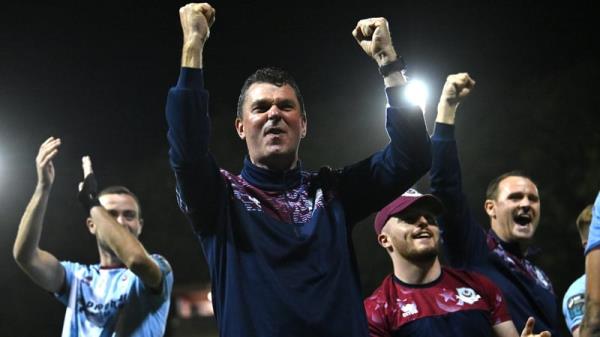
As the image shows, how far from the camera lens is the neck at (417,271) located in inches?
164

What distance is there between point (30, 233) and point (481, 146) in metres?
7.89

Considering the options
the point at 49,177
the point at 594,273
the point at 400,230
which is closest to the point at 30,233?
the point at 49,177

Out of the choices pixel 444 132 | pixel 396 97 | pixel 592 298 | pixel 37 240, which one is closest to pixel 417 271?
pixel 444 132

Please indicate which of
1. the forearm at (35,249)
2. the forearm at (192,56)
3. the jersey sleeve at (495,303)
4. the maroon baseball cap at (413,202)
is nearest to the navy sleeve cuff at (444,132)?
the maroon baseball cap at (413,202)

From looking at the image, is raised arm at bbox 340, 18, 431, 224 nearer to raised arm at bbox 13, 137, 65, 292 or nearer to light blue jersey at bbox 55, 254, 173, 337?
light blue jersey at bbox 55, 254, 173, 337

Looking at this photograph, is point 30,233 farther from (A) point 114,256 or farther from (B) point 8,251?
(B) point 8,251

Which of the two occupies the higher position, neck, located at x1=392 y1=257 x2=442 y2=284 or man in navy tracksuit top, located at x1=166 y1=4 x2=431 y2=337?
man in navy tracksuit top, located at x1=166 y1=4 x2=431 y2=337

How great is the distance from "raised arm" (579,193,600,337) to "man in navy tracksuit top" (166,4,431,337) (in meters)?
0.71

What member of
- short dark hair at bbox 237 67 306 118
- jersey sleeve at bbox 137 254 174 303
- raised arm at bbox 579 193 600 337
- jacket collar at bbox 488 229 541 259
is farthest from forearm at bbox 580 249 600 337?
jersey sleeve at bbox 137 254 174 303

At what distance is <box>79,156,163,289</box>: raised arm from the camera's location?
4906 mm

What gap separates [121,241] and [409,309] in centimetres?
202

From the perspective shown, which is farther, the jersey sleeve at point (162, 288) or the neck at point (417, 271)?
the jersey sleeve at point (162, 288)

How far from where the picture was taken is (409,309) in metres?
3.90

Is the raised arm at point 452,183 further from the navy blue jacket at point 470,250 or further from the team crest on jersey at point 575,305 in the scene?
the team crest on jersey at point 575,305
